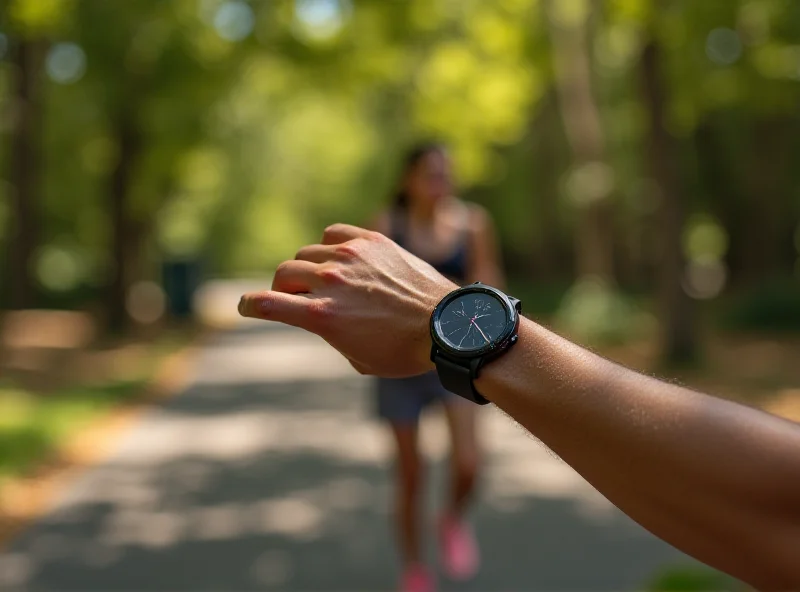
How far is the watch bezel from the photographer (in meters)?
1.53

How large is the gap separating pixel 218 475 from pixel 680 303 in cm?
870

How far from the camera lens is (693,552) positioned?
121 centimetres

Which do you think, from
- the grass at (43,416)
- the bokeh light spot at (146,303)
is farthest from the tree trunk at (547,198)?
the grass at (43,416)

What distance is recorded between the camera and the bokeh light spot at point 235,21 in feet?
57.9

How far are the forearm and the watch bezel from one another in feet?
0.40

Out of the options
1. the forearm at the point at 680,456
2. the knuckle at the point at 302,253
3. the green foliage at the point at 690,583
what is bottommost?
the green foliage at the point at 690,583

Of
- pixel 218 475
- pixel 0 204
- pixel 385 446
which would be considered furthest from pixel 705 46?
pixel 0 204

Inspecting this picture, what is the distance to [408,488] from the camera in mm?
4641

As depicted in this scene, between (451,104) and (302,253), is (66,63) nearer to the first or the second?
(451,104)

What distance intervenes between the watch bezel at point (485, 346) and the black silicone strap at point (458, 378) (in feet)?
0.06

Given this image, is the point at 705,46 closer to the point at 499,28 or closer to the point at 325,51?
the point at 499,28

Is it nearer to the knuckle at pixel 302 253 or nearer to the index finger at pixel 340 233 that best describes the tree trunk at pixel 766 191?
the index finger at pixel 340 233

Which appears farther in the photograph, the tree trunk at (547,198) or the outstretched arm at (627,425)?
the tree trunk at (547,198)

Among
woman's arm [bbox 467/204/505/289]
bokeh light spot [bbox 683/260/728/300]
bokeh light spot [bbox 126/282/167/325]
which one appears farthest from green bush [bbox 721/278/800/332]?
woman's arm [bbox 467/204/505/289]
